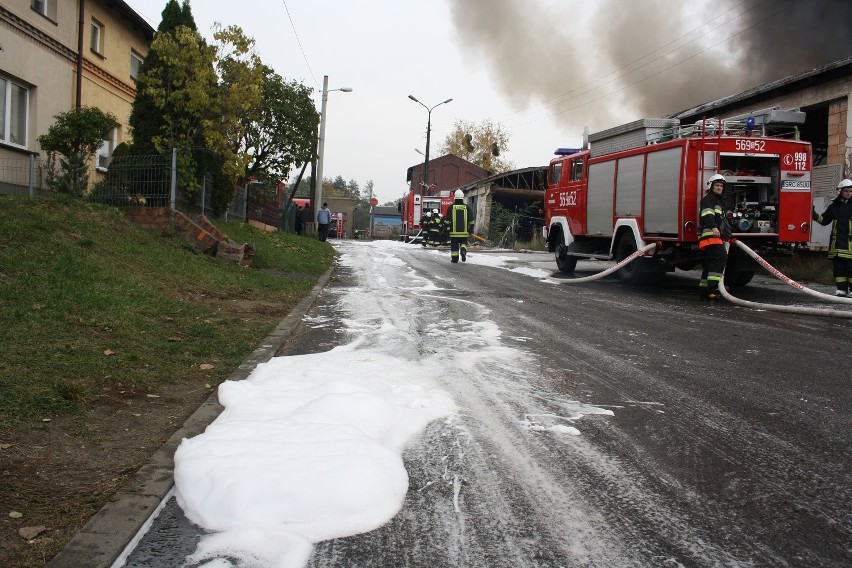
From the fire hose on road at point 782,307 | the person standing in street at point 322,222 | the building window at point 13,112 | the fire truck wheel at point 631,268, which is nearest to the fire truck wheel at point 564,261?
the fire truck wheel at point 631,268

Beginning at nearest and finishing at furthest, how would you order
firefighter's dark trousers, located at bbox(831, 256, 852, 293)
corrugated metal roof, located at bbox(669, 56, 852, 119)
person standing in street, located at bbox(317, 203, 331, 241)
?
firefighter's dark trousers, located at bbox(831, 256, 852, 293) < corrugated metal roof, located at bbox(669, 56, 852, 119) < person standing in street, located at bbox(317, 203, 331, 241)

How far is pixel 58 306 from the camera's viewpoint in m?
5.90

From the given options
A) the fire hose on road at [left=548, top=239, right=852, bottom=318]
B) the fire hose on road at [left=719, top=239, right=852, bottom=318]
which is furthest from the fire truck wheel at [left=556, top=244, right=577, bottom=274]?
the fire hose on road at [left=719, top=239, right=852, bottom=318]

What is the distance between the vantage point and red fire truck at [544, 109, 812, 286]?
11.6m

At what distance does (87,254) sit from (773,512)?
7601 mm

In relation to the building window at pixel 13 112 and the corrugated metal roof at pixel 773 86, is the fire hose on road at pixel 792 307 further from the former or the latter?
the building window at pixel 13 112

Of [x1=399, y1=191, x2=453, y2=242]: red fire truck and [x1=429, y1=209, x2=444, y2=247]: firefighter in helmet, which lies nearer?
[x1=429, y1=209, x2=444, y2=247]: firefighter in helmet

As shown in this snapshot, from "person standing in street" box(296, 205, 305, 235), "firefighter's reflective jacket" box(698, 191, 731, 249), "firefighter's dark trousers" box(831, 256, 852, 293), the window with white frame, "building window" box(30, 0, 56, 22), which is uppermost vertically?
"building window" box(30, 0, 56, 22)

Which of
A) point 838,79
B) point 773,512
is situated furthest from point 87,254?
point 838,79

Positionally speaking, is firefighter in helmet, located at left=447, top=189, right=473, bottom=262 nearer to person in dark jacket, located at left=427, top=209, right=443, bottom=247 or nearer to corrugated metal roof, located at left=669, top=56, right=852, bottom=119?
corrugated metal roof, located at left=669, top=56, right=852, bottom=119

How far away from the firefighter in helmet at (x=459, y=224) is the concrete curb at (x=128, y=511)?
14.6 metres

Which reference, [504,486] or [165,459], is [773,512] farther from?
[165,459]

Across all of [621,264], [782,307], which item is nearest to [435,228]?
[621,264]

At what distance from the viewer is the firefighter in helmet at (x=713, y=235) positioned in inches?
424
